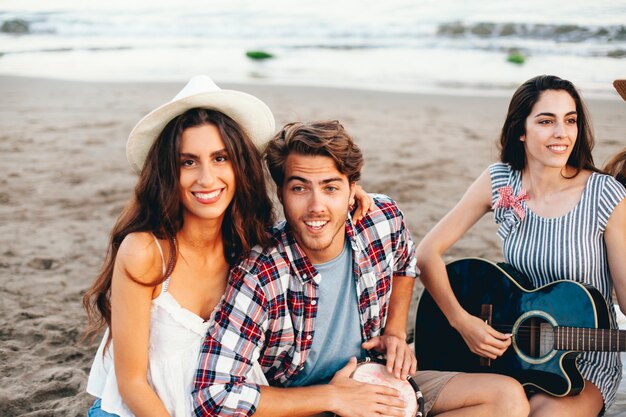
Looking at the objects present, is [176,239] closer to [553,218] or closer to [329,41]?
[553,218]

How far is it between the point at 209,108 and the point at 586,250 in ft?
5.22

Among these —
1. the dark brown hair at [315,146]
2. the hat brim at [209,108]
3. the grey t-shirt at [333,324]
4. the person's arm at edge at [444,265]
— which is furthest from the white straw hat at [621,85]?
the hat brim at [209,108]

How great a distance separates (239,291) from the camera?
2.51 m

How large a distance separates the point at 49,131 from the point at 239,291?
21.4 ft

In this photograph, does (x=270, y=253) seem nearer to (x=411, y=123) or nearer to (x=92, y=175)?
(x=92, y=175)

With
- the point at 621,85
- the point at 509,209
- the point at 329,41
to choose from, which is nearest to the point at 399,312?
the point at 509,209

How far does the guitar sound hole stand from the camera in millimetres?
2900

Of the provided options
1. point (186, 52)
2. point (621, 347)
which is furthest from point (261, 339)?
point (186, 52)

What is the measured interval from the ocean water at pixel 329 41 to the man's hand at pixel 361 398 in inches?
332

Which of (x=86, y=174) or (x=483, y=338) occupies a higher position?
(x=483, y=338)

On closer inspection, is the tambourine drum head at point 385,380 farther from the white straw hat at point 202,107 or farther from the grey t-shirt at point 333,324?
the white straw hat at point 202,107

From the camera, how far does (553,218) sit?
2.99 metres

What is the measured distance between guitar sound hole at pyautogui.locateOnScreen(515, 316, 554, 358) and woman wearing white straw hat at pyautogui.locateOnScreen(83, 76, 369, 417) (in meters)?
1.13

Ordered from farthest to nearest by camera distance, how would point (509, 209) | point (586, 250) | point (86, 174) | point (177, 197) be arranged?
1. point (86, 174)
2. point (509, 209)
3. point (586, 250)
4. point (177, 197)
